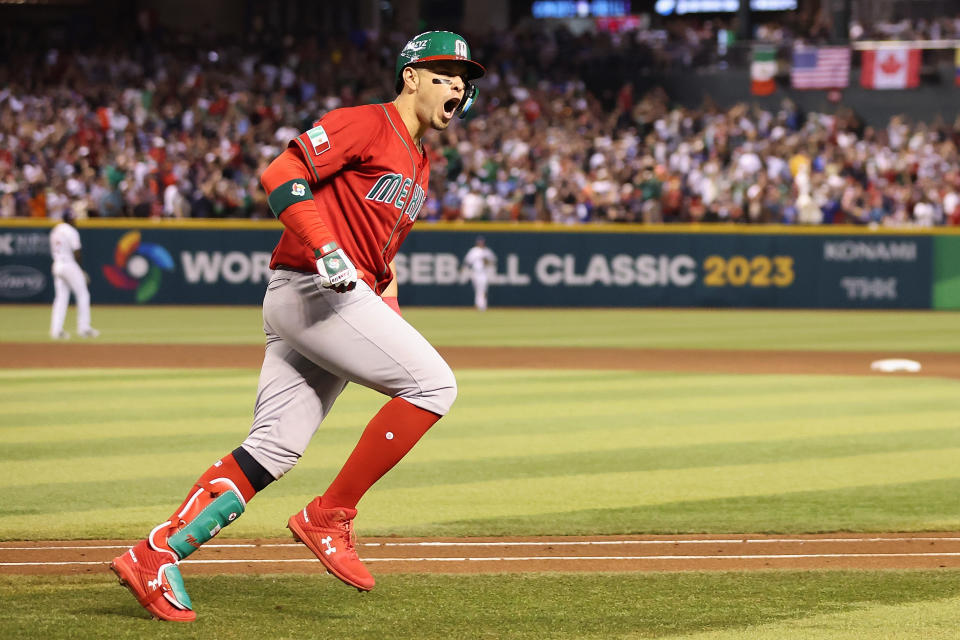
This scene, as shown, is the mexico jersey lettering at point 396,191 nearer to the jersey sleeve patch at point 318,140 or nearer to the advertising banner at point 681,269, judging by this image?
the jersey sleeve patch at point 318,140

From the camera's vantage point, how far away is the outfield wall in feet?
83.7

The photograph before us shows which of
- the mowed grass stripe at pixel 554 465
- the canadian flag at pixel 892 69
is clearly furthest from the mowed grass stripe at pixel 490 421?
the canadian flag at pixel 892 69

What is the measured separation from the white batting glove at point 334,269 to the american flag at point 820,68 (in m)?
27.8

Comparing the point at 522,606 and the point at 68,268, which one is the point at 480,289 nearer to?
the point at 68,268

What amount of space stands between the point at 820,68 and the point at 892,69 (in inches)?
64.3

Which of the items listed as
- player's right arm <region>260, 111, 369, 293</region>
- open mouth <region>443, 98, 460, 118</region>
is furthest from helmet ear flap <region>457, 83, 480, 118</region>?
player's right arm <region>260, 111, 369, 293</region>

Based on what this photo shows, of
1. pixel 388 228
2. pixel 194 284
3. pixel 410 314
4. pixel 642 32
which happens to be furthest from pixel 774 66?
pixel 388 228

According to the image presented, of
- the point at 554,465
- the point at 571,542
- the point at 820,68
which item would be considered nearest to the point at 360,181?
the point at 571,542

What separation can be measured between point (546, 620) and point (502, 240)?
21.7 m

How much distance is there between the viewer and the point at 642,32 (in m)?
35.6

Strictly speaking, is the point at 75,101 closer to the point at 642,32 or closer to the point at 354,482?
the point at 642,32

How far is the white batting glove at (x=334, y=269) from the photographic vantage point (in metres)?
4.09

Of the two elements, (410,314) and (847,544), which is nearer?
(847,544)

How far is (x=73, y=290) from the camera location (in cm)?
1811
